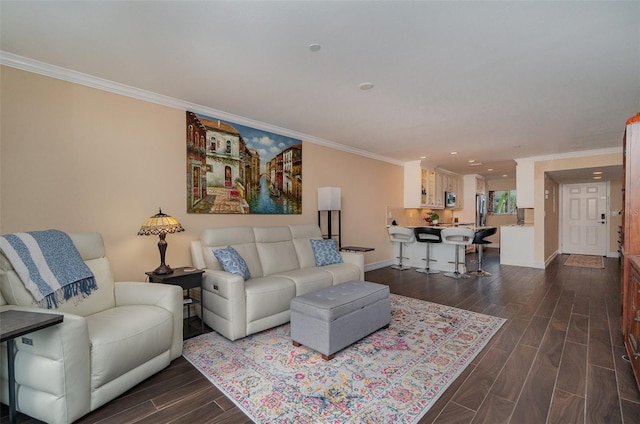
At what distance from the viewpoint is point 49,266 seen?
2.12 meters

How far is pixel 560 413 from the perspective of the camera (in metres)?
1.79

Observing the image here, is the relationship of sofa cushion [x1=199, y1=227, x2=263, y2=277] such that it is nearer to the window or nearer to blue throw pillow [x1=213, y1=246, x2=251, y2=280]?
blue throw pillow [x1=213, y1=246, x2=251, y2=280]

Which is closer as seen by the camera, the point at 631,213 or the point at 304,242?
the point at 631,213

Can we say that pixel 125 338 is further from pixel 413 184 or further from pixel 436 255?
pixel 413 184

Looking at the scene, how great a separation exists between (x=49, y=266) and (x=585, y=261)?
9.67m

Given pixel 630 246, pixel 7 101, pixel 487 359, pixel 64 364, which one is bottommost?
pixel 487 359

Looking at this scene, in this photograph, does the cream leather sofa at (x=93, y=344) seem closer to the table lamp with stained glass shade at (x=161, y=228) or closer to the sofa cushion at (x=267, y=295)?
the table lamp with stained glass shade at (x=161, y=228)

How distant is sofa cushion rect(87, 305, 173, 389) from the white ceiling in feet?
6.55

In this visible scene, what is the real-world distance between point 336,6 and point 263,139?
2553mm

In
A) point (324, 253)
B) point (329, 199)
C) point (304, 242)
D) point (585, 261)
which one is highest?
point (329, 199)

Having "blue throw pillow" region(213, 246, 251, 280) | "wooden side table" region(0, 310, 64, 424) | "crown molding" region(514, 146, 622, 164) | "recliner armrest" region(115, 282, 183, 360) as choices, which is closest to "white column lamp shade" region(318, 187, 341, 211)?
"blue throw pillow" region(213, 246, 251, 280)

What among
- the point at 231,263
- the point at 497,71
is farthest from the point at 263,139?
the point at 497,71

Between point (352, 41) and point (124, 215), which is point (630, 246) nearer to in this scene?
point (352, 41)

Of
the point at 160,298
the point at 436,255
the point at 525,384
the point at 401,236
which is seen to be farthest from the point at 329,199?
the point at 525,384
